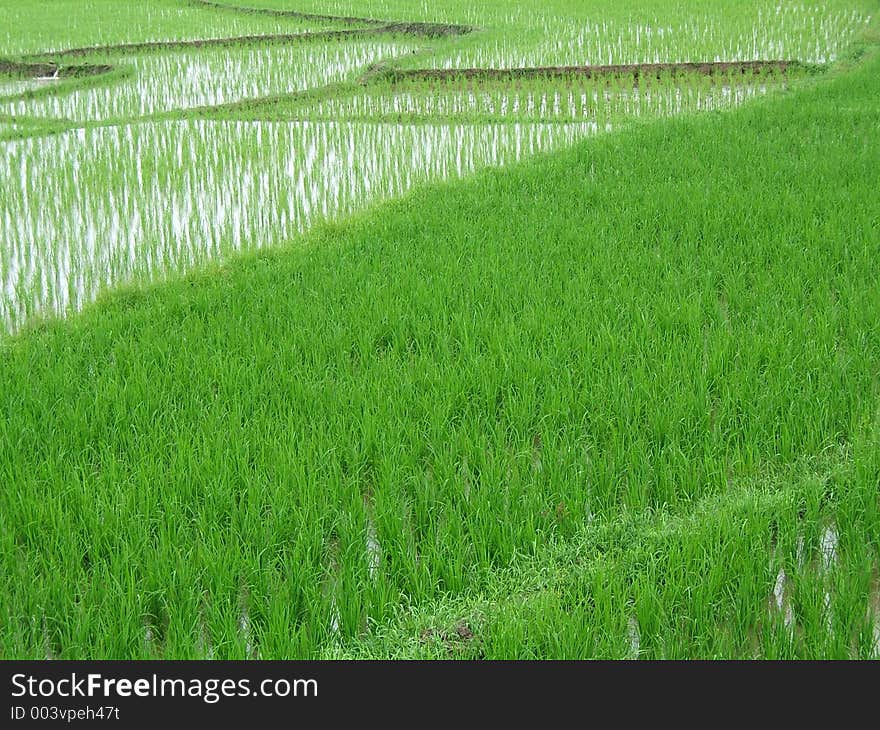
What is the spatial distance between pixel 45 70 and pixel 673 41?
7.56 m

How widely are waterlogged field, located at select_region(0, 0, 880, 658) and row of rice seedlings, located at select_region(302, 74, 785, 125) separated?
100 cm

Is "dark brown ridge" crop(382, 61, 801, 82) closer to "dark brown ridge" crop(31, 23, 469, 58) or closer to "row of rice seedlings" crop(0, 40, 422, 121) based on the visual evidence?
"row of rice seedlings" crop(0, 40, 422, 121)

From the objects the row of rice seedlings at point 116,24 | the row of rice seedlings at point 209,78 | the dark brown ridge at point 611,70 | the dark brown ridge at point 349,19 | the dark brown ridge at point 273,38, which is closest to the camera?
the row of rice seedlings at point 209,78

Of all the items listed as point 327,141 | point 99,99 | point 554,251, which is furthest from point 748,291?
point 99,99

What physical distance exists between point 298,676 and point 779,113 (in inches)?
256

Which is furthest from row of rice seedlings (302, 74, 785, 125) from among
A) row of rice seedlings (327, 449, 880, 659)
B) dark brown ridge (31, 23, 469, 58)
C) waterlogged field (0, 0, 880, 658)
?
row of rice seedlings (327, 449, 880, 659)

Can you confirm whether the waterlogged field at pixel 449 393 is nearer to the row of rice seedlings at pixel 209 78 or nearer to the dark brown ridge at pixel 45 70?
the row of rice seedlings at pixel 209 78

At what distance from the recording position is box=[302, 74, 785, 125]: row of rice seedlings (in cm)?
884

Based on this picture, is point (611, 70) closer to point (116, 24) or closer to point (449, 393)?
point (449, 393)

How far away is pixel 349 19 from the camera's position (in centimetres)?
1614

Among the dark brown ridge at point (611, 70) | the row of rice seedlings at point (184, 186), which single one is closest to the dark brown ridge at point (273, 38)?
the dark brown ridge at point (611, 70)

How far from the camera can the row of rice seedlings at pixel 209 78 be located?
989 centimetres

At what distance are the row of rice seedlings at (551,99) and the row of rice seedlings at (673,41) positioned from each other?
43.8 inches

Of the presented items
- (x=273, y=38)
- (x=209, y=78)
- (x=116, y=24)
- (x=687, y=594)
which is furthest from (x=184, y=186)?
(x=116, y=24)
